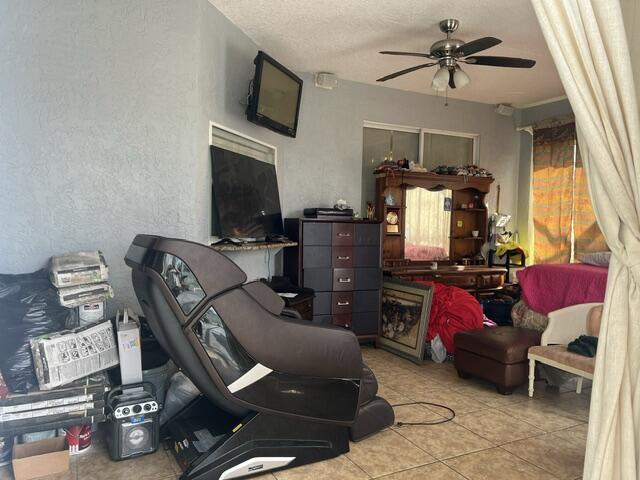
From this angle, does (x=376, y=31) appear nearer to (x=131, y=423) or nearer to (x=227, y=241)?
(x=227, y=241)

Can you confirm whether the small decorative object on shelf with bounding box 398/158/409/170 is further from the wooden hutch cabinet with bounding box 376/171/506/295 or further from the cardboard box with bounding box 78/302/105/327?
the cardboard box with bounding box 78/302/105/327

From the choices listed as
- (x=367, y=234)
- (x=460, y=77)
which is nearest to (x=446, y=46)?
(x=460, y=77)

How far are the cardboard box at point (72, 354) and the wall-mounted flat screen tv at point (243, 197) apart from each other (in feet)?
3.98

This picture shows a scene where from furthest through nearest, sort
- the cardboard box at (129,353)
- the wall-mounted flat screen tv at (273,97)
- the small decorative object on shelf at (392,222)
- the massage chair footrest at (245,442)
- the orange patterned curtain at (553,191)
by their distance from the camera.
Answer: the orange patterned curtain at (553,191) < the small decorative object on shelf at (392,222) < the wall-mounted flat screen tv at (273,97) < the cardboard box at (129,353) < the massage chair footrest at (245,442)

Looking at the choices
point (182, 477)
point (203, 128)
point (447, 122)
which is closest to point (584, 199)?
point (447, 122)

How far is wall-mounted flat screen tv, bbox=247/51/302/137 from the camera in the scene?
12.0 ft

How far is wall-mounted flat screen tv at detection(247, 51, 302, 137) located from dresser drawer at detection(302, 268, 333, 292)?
52.9 inches

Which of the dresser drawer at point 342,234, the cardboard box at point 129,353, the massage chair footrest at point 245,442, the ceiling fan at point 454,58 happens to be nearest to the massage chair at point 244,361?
the massage chair footrest at point 245,442

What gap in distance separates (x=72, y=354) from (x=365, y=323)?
2916 mm

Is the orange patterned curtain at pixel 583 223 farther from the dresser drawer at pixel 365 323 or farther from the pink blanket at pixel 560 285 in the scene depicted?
the dresser drawer at pixel 365 323

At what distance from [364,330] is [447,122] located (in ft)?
9.98

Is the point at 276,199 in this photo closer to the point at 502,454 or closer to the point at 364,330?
the point at 364,330

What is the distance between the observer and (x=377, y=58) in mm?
4504

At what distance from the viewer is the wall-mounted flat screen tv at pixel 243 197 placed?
3449mm
